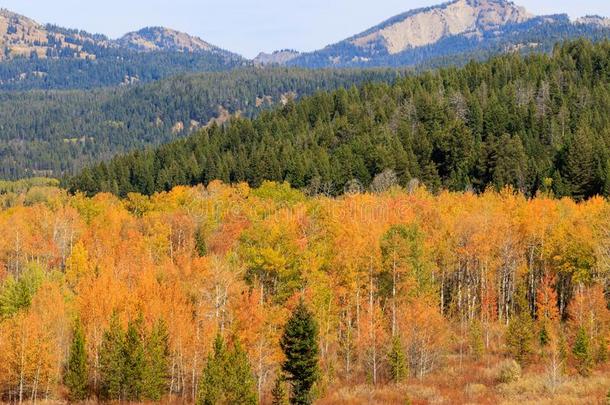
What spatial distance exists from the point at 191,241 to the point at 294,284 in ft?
110

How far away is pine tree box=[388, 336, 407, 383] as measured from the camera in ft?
215

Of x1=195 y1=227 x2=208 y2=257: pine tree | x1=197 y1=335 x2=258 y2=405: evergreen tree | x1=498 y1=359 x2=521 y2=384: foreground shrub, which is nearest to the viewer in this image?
x1=197 y1=335 x2=258 y2=405: evergreen tree

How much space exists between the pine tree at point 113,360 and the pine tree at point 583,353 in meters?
43.1

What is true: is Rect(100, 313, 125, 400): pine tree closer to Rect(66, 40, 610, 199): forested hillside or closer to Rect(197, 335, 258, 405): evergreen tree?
Rect(197, 335, 258, 405): evergreen tree

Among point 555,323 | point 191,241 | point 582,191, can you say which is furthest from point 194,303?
point 582,191

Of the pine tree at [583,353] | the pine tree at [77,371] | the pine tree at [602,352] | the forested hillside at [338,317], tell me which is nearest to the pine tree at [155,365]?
the forested hillside at [338,317]

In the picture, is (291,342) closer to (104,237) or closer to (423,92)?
(104,237)

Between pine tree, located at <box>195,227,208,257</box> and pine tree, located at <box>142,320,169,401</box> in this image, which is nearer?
pine tree, located at <box>142,320,169,401</box>

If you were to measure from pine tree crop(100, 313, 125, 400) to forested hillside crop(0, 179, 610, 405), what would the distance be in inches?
7.6

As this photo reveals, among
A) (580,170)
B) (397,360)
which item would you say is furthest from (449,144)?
(397,360)

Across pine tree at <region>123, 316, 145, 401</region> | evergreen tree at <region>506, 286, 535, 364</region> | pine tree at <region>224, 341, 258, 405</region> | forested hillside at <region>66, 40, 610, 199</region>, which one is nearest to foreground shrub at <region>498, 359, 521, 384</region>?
evergreen tree at <region>506, 286, 535, 364</region>

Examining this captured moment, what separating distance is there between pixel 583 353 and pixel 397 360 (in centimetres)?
1750

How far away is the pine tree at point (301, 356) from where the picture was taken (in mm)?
54844

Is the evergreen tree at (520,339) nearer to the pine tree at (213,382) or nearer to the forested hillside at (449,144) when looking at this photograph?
the pine tree at (213,382)
